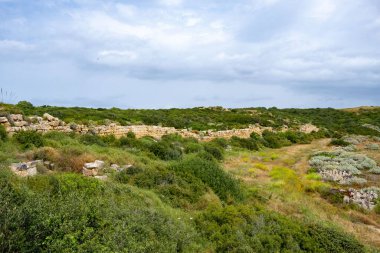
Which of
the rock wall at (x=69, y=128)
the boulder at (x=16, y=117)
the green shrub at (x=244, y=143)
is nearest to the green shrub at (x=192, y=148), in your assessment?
the rock wall at (x=69, y=128)

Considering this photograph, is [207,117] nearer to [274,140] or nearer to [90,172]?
[274,140]

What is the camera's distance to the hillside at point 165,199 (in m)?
6.21

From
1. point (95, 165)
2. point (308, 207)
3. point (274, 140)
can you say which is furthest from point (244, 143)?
point (95, 165)

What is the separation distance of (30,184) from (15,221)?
280cm

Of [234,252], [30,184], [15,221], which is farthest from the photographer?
[30,184]

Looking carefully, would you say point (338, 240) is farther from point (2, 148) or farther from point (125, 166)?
point (2, 148)

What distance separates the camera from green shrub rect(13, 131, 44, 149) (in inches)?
582

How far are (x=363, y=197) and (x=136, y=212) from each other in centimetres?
1083

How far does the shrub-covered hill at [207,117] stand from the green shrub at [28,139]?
4.29 metres

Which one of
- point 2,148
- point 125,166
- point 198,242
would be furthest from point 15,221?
point 2,148

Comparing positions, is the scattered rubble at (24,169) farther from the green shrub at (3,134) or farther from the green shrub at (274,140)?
the green shrub at (274,140)

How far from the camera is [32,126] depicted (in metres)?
18.6

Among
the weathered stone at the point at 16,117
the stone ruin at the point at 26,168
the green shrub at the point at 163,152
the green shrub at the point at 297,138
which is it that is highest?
the weathered stone at the point at 16,117

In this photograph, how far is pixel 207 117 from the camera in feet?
144
